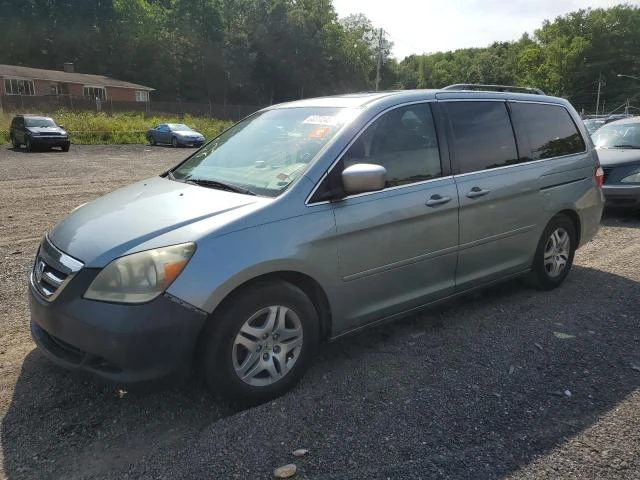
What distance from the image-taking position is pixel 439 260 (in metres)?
3.89

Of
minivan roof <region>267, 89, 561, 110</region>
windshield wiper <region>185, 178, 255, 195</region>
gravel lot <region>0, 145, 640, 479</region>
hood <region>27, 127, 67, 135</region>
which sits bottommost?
gravel lot <region>0, 145, 640, 479</region>

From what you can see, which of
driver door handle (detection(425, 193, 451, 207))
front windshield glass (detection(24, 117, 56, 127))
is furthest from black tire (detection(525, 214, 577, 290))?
front windshield glass (detection(24, 117, 56, 127))

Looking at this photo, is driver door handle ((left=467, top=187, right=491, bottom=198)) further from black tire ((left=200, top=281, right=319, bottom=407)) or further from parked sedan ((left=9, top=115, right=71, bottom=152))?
parked sedan ((left=9, top=115, right=71, bottom=152))

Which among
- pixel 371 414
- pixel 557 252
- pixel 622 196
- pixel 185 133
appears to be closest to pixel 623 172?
pixel 622 196

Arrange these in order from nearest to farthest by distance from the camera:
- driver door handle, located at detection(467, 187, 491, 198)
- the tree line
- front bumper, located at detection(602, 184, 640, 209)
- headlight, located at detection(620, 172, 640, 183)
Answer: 1. driver door handle, located at detection(467, 187, 491, 198)
2. front bumper, located at detection(602, 184, 640, 209)
3. headlight, located at detection(620, 172, 640, 183)
4. the tree line

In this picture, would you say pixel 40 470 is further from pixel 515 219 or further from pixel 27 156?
pixel 27 156

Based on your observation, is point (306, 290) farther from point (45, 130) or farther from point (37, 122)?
point (37, 122)

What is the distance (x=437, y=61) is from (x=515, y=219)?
13034 centimetres

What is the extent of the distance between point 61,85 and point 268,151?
5500cm

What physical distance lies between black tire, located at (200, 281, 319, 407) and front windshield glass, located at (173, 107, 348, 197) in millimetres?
640

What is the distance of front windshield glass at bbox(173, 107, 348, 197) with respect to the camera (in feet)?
11.1

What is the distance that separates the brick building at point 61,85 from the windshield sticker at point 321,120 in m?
49.6

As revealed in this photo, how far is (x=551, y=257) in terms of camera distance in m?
5.03

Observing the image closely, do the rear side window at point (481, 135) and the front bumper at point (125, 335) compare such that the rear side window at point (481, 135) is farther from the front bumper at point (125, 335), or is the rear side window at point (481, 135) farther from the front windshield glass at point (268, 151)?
the front bumper at point (125, 335)
